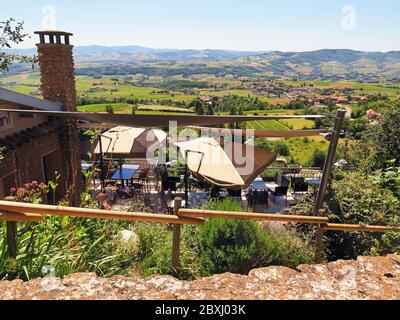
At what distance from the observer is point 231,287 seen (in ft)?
6.80

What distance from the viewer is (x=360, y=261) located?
2557 mm

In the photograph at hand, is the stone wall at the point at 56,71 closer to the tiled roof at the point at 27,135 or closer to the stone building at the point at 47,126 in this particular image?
the stone building at the point at 47,126

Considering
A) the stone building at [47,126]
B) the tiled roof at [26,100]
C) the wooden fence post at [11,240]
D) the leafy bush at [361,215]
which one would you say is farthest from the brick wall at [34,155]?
the leafy bush at [361,215]

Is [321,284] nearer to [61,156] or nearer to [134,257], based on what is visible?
[134,257]

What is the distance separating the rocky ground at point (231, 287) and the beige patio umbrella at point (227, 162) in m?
4.50

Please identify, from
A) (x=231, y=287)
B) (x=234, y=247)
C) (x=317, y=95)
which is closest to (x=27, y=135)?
(x=234, y=247)

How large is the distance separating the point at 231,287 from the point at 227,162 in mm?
5289

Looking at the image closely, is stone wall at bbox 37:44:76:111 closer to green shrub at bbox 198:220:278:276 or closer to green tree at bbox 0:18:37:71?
green tree at bbox 0:18:37:71

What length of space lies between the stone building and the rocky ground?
4.66 m

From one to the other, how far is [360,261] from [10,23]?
14.9 ft

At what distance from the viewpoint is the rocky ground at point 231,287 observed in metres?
1.94
